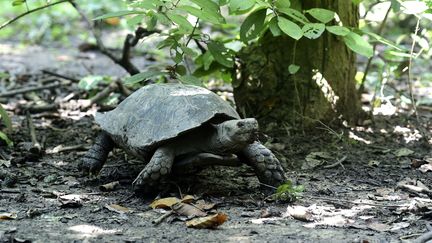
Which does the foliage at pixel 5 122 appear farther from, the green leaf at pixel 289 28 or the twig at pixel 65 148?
the green leaf at pixel 289 28

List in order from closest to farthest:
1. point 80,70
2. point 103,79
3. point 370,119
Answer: point 370,119 < point 103,79 < point 80,70

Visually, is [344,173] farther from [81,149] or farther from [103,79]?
[103,79]

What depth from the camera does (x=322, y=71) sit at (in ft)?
17.0

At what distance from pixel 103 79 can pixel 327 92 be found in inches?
110

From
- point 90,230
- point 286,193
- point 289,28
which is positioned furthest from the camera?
point 289,28

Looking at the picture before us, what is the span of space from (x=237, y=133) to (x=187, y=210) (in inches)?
21.3

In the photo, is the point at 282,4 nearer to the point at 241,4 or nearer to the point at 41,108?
the point at 241,4

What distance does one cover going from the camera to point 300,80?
5207mm

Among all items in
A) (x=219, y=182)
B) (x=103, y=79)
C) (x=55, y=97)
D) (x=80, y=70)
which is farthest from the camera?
(x=80, y=70)

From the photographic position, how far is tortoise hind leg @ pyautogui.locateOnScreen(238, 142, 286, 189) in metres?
3.99

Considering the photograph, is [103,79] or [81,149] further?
[103,79]

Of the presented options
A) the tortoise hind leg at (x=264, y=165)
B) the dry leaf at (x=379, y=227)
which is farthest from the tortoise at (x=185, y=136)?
the dry leaf at (x=379, y=227)

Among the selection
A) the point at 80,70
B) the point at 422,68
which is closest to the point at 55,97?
the point at 80,70

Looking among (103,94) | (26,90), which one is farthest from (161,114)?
(26,90)
